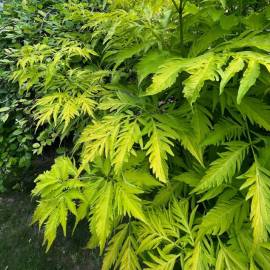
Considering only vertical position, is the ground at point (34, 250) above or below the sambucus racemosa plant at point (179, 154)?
below

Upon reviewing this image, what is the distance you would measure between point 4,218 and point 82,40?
4.19 feet

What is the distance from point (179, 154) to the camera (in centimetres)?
164

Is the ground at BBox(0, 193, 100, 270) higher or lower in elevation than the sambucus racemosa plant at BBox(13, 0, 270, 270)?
lower

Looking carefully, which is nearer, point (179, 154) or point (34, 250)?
point (179, 154)

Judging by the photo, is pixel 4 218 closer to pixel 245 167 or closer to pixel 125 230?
pixel 125 230

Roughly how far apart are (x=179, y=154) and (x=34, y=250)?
111 cm

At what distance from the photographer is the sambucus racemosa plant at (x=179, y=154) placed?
1257 mm

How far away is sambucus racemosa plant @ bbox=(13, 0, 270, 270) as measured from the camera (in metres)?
1.26

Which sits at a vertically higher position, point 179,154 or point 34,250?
point 179,154

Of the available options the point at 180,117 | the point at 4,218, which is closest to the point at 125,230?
the point at 180,117

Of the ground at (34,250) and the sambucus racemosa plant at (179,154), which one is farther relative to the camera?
the ground at (34,250)

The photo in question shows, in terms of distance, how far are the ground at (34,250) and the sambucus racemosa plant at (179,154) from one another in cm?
55

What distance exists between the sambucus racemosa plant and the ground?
55 cm

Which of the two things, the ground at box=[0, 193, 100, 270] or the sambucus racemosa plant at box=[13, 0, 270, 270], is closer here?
the sambucus racemosa plant at box=[13, 0, 270, 270]
